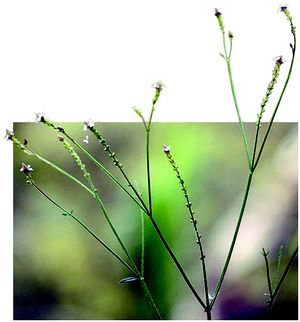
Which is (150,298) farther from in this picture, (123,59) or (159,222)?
(123,59)

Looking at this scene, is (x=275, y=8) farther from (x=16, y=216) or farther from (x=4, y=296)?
(x=4, y=296)

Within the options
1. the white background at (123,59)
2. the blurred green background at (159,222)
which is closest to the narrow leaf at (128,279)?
the blurred green background at (159,222)

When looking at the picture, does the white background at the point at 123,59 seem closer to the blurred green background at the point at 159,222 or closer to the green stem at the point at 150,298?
the blurred green background at the point at 159,222

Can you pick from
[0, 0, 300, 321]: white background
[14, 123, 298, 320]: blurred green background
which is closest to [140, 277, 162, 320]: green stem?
[14, 123, 298, 320]: blurred green background

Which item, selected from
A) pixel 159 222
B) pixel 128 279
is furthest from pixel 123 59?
pixel 128 279

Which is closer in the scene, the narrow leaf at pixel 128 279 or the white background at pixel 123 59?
the narrow leaf at pixel 128 279

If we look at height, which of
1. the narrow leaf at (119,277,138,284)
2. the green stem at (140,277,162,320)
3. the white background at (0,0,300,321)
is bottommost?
the green stem at (140,277,162,320)

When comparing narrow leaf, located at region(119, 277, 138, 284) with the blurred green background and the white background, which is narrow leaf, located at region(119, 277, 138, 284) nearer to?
the blurred green background
